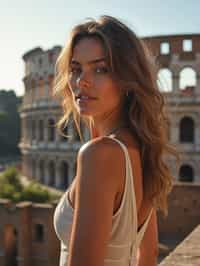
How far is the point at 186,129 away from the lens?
21609 millimetres

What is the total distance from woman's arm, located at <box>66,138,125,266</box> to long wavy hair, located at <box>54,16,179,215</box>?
0.95 feet

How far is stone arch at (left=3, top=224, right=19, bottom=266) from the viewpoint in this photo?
1341 cm

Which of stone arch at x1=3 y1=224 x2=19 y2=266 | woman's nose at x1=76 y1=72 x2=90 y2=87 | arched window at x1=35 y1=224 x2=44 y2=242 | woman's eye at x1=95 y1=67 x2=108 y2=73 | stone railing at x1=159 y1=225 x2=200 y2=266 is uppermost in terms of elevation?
woman's eye at x1=95 y1=67 x2=108 y2=73

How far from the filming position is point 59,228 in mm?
1363

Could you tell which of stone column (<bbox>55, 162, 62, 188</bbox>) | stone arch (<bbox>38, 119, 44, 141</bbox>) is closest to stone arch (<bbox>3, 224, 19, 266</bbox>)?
stone column (<bbox>55, 162, 62, 188</bbox>)

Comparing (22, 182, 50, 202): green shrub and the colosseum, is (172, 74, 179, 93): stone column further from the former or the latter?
(22, 182, 50, 202): green shrub

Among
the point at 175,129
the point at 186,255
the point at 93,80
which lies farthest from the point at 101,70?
the point at 175,129

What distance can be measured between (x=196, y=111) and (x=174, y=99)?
1.40 m

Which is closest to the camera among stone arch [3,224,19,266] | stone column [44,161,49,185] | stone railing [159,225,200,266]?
stone railing [159,225,200,266]

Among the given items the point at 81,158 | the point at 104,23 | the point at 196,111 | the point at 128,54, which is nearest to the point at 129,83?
the point at 128,54

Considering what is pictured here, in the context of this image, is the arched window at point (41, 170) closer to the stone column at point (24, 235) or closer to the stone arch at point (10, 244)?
the stone arch at point (10, 244)

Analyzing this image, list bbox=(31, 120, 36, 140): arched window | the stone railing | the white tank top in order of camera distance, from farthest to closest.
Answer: bbox=(31, 120, 36, 140): arched window → the stone railing → the white tank top

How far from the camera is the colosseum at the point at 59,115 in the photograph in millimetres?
20859

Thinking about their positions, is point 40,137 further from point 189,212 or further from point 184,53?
point 189,212
